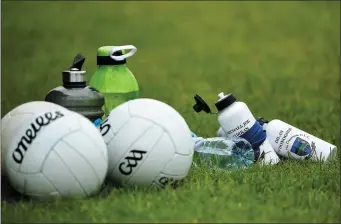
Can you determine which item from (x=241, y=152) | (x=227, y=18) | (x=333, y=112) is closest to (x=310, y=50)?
(x=227, y=18)

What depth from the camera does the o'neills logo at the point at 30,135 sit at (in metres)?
4.47

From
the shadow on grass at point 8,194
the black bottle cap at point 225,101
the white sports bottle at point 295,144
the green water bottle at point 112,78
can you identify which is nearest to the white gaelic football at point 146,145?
the shadow on grass at point 8,194

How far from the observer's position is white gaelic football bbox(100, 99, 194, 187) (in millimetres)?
4656

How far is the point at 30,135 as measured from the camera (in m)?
4.47

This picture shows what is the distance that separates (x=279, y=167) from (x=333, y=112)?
8.64 ft

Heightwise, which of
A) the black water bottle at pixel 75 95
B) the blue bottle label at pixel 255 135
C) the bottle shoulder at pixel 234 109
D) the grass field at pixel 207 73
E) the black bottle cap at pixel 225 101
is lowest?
the grass field at pixel 207 73

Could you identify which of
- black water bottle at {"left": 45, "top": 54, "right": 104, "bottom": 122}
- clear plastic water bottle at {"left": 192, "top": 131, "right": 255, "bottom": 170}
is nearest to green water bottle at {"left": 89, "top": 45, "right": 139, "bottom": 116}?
black water bottle at {"left": 45, "top": 54, "right": 104, "bottom": 122}

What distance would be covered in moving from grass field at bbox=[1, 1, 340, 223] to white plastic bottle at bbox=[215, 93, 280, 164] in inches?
10.5

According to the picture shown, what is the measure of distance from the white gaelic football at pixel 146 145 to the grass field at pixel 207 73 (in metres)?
0.10

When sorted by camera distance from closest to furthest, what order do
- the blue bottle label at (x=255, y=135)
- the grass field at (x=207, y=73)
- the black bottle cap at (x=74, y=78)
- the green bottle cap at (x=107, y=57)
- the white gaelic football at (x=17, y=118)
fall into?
the grass field at (x=207, y=73), the white gaelic football at (x=17, y=118), the black bottle cap at (x=74, y=78), the blue bottle label at (x=255, y=135), the green bottle cap at (x=107, y=57)

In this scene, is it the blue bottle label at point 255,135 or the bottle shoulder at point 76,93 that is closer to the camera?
the bottle shoulder at point 76,93

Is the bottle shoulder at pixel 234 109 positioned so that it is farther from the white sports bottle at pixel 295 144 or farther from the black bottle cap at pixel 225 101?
the white sports bottle at pixel 295 144

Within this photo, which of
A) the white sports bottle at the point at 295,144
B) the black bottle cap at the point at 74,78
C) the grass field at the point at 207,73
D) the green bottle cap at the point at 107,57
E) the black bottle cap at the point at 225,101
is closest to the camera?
the grass field at the point at 207,73

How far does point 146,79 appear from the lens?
33.1ft
